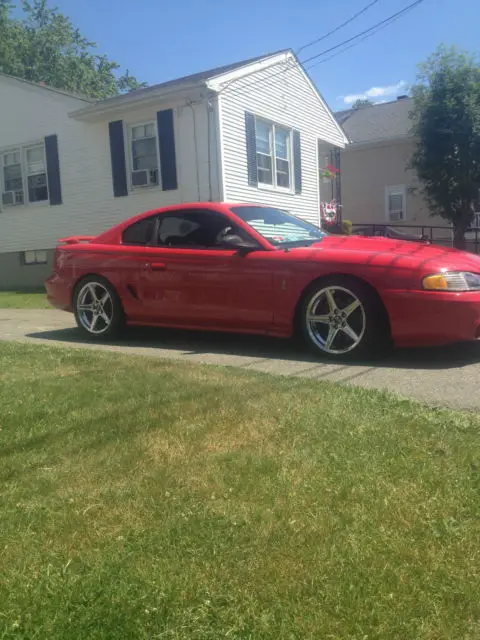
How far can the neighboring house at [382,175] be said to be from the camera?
23.3 m

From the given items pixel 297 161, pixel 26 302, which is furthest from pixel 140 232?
pixel 297 161

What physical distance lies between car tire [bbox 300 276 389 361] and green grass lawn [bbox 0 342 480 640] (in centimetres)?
121

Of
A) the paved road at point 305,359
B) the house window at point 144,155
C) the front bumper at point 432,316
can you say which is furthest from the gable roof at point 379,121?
the front bumper at point 432,316

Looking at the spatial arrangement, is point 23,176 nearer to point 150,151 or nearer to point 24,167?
point 24,167

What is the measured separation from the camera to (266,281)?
198 inches

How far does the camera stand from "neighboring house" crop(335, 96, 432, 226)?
23344 millimetres

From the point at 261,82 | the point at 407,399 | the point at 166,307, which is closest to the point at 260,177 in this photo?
the point at 261,82

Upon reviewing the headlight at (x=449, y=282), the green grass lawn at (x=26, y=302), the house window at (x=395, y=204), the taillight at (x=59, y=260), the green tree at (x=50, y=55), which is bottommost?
the green grass lawn at (x=26, y=302)

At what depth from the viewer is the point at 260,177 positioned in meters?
14.6

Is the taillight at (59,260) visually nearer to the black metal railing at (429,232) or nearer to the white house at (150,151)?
the white house at (150,151)

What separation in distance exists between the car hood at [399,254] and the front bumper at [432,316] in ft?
0.78

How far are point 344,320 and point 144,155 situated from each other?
33.8 feet

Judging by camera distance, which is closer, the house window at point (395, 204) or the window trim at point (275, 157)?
the window trim at point (275, 157)

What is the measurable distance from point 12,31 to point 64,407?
4193 centimetres
